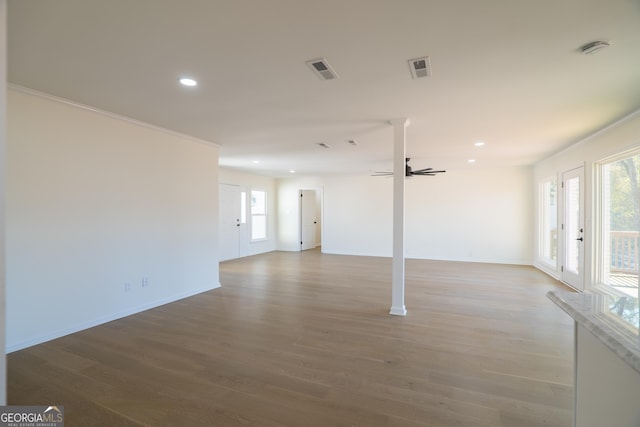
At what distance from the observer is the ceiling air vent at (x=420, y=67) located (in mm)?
2338

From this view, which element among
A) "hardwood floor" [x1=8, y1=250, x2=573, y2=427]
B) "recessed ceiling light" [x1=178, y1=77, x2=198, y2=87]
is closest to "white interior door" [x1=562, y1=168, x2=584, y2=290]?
"hardwood floor" [x1=8, y1=250, x2=573, y2=427]

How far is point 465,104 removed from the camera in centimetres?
327

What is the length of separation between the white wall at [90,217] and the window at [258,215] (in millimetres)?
4336

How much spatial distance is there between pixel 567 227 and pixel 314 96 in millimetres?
5730

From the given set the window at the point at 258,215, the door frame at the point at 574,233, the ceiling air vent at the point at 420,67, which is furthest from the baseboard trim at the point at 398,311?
the window at the point at 258,215

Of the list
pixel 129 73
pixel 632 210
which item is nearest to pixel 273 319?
pixel 129 73

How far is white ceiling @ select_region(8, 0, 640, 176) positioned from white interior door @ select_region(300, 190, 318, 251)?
19.8 ft

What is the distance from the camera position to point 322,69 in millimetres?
2479

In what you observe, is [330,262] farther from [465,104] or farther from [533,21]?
[533,21]

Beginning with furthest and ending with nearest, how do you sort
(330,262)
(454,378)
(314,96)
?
1. (330,262)
2. (314,96)
3. (454,378)

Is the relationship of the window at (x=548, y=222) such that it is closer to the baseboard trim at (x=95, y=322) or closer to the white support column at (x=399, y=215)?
the white support column at (x=399, y=215)

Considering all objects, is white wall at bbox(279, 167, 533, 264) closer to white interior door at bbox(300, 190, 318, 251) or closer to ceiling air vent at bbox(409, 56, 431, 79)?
white interior door at bbox(300, 190, 318, 251)

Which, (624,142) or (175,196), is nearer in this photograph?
(624,142)

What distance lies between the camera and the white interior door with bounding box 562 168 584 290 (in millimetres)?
4953
